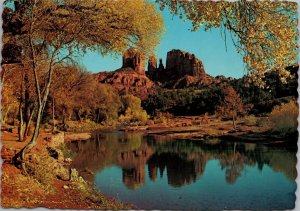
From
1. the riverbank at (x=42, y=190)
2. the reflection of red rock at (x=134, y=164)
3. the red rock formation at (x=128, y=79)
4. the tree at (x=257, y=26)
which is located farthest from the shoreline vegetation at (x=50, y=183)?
the red rock formation at (x=128, y=79)

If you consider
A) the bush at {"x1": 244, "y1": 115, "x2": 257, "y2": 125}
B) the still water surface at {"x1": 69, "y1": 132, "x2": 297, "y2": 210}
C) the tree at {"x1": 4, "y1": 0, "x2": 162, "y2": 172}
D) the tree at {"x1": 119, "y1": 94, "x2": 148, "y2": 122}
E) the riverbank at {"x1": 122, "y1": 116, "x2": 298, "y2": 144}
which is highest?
the tree at {"x1": 4, "y1": 0, "x2": 162, "y2": 172}

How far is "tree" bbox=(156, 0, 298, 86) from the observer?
6.14 meters

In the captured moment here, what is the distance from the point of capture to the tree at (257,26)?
20.2 feet

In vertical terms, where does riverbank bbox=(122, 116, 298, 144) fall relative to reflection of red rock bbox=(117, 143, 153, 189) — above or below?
above

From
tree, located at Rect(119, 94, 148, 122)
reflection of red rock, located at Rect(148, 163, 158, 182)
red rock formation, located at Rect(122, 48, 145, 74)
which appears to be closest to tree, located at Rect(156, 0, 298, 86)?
red rock formation, located at Rect(122, 48, 145, 74)

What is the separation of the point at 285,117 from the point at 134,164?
15.1ft

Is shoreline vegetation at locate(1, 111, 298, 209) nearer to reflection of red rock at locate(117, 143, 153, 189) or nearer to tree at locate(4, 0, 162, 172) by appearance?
tree at locate(4, 0, 162, 172)

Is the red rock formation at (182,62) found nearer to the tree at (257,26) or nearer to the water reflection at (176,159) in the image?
the water reflection at (176,159)

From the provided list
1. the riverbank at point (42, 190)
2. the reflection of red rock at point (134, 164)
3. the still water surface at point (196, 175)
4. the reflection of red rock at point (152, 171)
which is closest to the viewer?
the riverbank at point (42, 190)

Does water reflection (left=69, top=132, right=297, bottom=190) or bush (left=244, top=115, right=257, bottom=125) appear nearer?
water reflection (left=69, top=132, right=297, bottom=190)

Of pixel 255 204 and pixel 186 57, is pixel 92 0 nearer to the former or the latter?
pixel 186 57

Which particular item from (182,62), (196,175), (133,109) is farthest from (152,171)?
(133,109)

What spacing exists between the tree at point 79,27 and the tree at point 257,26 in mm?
1516

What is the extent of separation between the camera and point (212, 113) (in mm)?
19906
